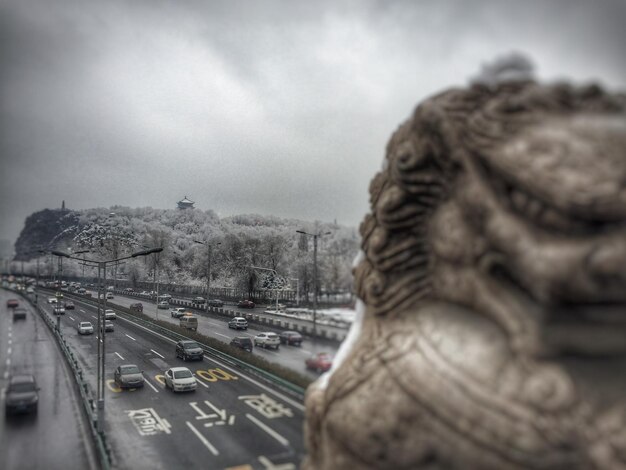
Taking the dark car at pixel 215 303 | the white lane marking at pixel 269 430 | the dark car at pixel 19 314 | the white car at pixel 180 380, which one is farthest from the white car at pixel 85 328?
the white lane marking at pixel 269 430

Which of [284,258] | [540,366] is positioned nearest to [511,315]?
[540,366]

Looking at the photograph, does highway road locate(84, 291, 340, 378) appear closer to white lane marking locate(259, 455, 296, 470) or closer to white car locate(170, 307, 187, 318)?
white car locate(170, 307, 187, 318)

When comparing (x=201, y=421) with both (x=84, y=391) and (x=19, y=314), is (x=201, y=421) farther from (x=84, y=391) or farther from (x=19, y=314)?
(x=19, y=314)

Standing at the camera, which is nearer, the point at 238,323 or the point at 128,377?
the point at 128,377

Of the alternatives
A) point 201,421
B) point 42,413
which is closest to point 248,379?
point 201,421

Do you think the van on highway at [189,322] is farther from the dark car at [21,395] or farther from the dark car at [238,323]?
the dark car at [21,395]

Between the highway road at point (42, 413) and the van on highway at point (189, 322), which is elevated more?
the van on highway at point (189, 322)
